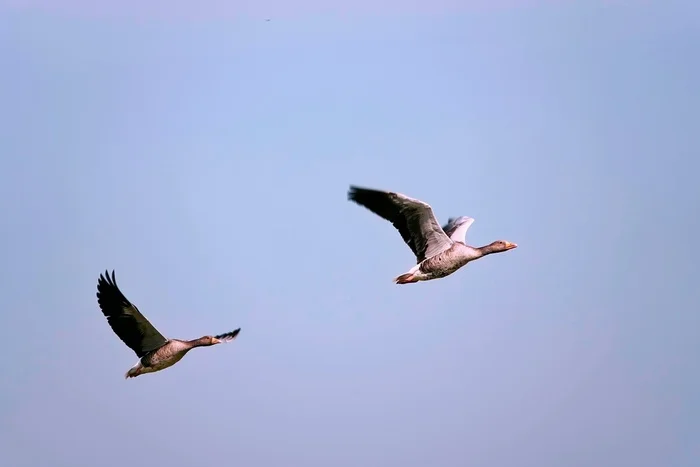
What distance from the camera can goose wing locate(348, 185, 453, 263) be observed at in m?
26.1

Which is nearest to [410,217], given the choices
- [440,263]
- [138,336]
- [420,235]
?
[420,235]

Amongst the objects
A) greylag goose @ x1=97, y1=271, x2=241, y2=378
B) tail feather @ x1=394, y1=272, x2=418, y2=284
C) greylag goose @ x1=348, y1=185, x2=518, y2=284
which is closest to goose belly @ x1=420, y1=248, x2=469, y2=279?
greylag goose @ x1=348, y1=185, x2=518, y2=284

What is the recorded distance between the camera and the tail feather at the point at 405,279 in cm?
2697

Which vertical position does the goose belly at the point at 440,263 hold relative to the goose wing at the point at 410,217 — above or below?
below

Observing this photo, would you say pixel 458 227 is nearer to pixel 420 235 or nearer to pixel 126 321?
pixel 420 235

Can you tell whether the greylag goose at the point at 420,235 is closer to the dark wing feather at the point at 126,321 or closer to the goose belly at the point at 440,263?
the goose belly at the point at 440,263

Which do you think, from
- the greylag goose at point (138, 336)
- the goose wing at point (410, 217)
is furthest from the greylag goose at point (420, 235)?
the greylag goose at point (138, 336)

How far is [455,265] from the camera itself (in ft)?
89.1

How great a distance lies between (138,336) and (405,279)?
683cm

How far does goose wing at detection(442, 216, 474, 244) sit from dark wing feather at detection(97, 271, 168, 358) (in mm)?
7524

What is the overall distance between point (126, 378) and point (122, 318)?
4.95 feet

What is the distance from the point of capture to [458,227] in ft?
94.7

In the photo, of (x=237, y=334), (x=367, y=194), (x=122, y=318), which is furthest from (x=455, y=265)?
(x=122, y=318)

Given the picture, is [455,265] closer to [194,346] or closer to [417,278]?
[417,278]
